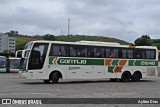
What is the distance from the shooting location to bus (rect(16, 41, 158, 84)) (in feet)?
91.0

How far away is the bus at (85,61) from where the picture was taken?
2775 cm

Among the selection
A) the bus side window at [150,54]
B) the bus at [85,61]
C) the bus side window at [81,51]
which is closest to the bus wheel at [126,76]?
the bus at [85,61]

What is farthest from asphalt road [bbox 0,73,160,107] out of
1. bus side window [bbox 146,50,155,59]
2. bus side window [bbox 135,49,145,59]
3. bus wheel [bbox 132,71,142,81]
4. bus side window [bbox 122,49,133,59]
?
bus side window [bbox 146,50,155,59]

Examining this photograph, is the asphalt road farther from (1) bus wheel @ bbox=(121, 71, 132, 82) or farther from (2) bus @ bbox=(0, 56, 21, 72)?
(2) bus @ bbox=(0, 56, 21, 72)

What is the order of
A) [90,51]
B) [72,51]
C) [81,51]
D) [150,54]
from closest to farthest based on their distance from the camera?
[72,51]
[81,51]
[90,51]
[150,54]

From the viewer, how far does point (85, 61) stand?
98.3 feet

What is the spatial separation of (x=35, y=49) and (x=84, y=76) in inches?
182

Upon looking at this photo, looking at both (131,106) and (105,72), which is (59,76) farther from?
(131,106)

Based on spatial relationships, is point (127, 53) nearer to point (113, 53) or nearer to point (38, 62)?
point (113, 53)

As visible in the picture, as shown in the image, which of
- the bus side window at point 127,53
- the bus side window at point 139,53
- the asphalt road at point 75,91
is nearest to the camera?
the asphalt road at point 75,91

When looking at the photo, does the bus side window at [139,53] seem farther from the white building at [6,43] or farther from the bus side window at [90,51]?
the white building at [6,43]

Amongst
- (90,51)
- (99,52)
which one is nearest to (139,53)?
(99,52)

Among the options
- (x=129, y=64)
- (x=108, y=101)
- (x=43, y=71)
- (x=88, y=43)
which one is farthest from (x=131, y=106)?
(x=129, y=64)

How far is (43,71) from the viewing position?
91.2 ft
